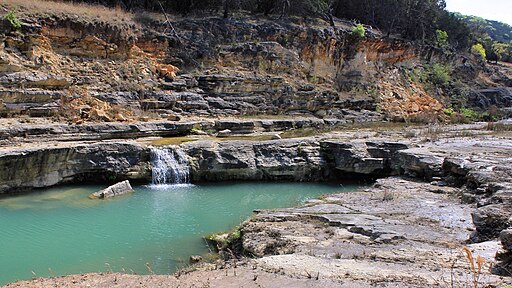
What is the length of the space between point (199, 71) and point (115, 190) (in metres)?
13.2

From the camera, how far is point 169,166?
16.2 meters

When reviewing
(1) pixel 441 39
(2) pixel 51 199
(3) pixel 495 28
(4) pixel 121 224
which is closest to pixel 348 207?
(4) pixel 121 224

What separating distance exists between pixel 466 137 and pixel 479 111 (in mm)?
19974

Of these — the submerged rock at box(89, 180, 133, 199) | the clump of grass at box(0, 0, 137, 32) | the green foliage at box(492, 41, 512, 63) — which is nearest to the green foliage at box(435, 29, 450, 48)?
the green foliage at box(492, 41, 512, 63)

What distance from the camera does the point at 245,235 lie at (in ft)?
28.3

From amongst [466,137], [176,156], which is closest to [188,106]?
[176,156]

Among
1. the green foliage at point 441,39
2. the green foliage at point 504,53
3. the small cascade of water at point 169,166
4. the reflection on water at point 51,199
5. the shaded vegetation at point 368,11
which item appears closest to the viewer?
the reflection on water at point 51,199

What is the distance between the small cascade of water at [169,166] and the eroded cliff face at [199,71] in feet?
14.5

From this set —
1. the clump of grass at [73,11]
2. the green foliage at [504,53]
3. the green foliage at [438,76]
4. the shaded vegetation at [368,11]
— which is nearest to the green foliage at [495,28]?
the green foliage at [504,53]

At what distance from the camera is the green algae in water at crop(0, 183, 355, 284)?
28.6ft

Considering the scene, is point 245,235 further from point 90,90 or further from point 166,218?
point 90,90

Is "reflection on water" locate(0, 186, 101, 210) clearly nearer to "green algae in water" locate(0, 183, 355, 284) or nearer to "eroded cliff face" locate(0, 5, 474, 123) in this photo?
"green algae in water" locate(0, 183, 355, 284)

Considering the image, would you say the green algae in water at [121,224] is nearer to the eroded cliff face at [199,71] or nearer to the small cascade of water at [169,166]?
the small cascade of water at [169,166]

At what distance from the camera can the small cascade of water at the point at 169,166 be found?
52.7 feet
